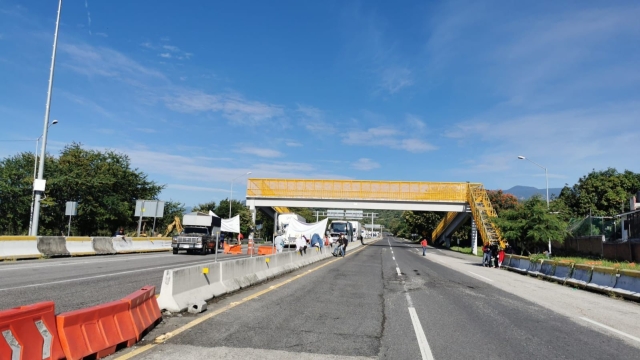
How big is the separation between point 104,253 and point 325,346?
968 inches

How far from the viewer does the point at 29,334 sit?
191 inches

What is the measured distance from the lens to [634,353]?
7.18m

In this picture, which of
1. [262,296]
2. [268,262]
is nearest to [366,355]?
[262,296]

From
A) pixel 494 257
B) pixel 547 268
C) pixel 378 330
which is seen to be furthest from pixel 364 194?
pixel 378 330

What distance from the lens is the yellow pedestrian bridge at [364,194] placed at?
1999 inches

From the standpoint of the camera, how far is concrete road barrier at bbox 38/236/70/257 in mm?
22609

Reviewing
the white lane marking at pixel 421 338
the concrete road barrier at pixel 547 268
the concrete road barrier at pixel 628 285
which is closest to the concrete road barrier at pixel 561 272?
the concrete road barrier at pixel 547 268

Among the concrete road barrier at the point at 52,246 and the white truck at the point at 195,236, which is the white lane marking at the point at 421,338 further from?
the white truck at the point at 195,236

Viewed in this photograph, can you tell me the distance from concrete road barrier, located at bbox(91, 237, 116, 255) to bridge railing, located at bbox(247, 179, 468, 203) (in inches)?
984

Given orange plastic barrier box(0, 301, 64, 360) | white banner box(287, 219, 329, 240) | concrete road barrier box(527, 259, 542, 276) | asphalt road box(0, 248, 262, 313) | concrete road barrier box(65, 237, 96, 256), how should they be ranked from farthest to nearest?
white banner box(287, 219, 329, 240)
concrete road barrier box(65, 237, 96, 256)
concrete road barrier box(527, 259, 542, 276)
asphalt road box(0, 248, 262, 313)
orange plastic barrier box(0, 301, 64, 360)

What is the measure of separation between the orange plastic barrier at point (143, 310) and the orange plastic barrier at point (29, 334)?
4.74 ft

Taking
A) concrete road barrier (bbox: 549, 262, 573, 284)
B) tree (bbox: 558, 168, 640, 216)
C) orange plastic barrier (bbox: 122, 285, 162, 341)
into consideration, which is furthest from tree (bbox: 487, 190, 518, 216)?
orange plastic barrier (bbox: 122, 285, 162, 341)

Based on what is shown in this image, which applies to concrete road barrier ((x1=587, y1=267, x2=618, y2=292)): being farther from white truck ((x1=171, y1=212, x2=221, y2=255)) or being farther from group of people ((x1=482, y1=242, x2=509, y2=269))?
white truck ((x1=171, y1=212, x2=221, y2=255))

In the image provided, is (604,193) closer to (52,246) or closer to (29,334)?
(52,246)
